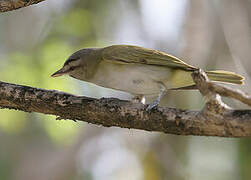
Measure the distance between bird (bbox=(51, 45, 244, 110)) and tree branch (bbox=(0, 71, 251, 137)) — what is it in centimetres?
58

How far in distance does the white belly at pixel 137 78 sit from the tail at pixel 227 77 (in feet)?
1.42

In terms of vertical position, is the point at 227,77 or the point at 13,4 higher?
the point at 13,4

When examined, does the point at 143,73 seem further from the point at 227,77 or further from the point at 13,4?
the point at 13,4

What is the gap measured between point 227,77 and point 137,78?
33.3 inches

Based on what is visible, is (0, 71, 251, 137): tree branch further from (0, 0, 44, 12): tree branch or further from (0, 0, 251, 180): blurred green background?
Result: (0, 0, 251, 180): blurred green background

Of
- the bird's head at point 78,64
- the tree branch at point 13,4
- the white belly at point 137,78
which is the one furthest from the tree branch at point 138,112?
the bird's head at point 78,64

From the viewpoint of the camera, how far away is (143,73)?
4680 mm

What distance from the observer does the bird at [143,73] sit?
4617mm

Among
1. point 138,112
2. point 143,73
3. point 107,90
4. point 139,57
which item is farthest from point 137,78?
point 107,90

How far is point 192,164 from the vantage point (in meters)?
7.73

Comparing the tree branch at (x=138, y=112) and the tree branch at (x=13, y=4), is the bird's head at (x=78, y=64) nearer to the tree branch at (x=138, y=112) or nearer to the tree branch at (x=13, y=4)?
the tree branch at (x=138, y=112)

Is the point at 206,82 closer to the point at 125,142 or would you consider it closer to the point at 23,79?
the point at 23,79

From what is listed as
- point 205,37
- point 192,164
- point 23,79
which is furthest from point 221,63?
point 23,79

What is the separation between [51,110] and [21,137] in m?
5.61
